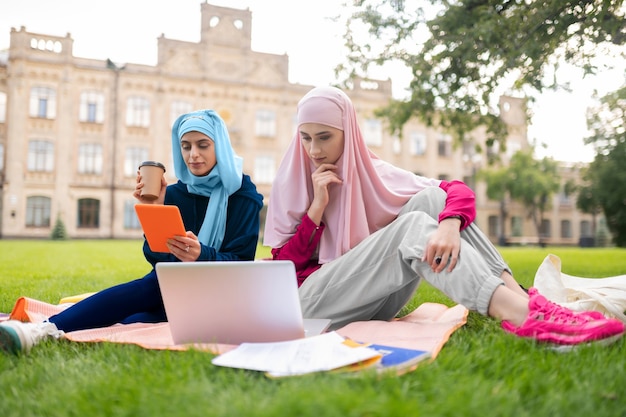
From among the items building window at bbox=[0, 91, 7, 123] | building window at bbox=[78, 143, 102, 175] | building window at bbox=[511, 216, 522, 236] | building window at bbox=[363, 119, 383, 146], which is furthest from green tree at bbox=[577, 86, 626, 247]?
building window at bbox=[0, 91, 7, 123]

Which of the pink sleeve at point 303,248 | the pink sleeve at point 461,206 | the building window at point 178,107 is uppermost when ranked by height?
the building window at point 178,107

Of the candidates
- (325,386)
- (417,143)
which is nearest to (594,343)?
(325,386)

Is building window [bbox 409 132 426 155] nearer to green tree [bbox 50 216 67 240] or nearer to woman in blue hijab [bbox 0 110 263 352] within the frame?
green tree [bbox 50 216 67 240]

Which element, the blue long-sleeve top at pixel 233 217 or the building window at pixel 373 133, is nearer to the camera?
the blue long-sleeve top at pixel 233 217

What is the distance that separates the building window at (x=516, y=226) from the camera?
2733 centimetres

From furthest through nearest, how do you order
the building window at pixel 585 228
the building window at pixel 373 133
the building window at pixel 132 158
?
1. the building window at pixel 585 228
2. the building window at pixel 373 133
3. the building window at pixel 132 158

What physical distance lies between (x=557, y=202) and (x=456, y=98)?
2690 centimetres

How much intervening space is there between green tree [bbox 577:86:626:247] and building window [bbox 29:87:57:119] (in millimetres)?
21131

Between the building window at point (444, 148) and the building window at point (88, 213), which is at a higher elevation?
the building window at point (444, 148)

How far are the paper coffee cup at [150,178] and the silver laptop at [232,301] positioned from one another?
55cm

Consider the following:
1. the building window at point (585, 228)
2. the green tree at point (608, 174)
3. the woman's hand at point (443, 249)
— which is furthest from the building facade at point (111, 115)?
the woman's hand at point (443, 249)

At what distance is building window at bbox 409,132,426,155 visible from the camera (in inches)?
1009

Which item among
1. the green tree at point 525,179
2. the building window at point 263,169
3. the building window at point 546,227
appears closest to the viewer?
the building window at point 263,169

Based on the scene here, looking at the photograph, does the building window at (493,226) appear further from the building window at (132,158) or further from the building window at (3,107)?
the building window at (3,107)
